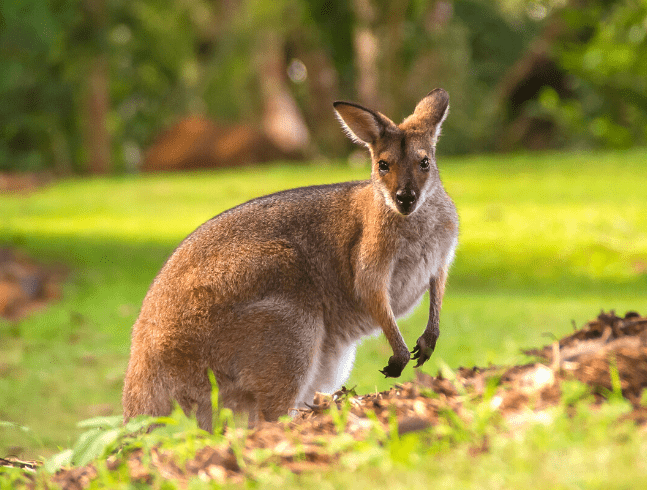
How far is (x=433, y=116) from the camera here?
145 inches

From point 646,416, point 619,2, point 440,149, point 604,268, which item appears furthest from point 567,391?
point 440,149

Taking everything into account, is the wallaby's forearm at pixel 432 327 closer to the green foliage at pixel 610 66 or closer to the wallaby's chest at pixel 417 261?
the wallaby's chest at pixel 417 261

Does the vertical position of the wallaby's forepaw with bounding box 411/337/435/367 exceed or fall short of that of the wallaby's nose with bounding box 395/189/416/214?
it falls short

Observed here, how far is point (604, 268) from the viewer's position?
32.3 ft

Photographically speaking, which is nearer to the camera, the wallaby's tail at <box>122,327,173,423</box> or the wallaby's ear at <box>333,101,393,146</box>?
the wallaby's tail at <box>122,327,173,423</box>

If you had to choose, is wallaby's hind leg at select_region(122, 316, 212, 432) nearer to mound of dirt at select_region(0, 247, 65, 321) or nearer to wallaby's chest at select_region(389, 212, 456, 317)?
wallaby's chest at select_region(389, 212, 456, 317)

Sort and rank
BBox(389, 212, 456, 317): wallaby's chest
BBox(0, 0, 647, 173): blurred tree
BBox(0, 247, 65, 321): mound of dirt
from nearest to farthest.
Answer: BBox(389, 212, 456, 317): wallaby's chest
BBox(0, 247, 65, 321): mound of dirt
BBox(0, 0, 647, 173): blurred tree

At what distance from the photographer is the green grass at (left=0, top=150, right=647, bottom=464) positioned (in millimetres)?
6504

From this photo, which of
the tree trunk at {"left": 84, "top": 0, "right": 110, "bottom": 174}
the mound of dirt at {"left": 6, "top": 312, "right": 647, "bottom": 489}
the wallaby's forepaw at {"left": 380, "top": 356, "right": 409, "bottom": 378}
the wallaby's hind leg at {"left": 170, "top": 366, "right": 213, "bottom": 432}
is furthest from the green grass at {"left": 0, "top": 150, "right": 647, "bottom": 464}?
the tree trunk at {"left": 84, "top": 0, "right": 110, "bottom": 174}

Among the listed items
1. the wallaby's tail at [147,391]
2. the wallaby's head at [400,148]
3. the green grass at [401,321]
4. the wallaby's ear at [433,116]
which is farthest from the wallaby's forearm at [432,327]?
the wallaby's tail at [147,391]

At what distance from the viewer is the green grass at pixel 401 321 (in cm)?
650

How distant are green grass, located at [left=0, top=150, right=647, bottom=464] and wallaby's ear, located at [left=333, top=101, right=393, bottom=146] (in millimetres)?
1069

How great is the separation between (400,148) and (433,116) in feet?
0.83

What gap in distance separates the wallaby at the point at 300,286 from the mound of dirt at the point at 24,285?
6.23m
